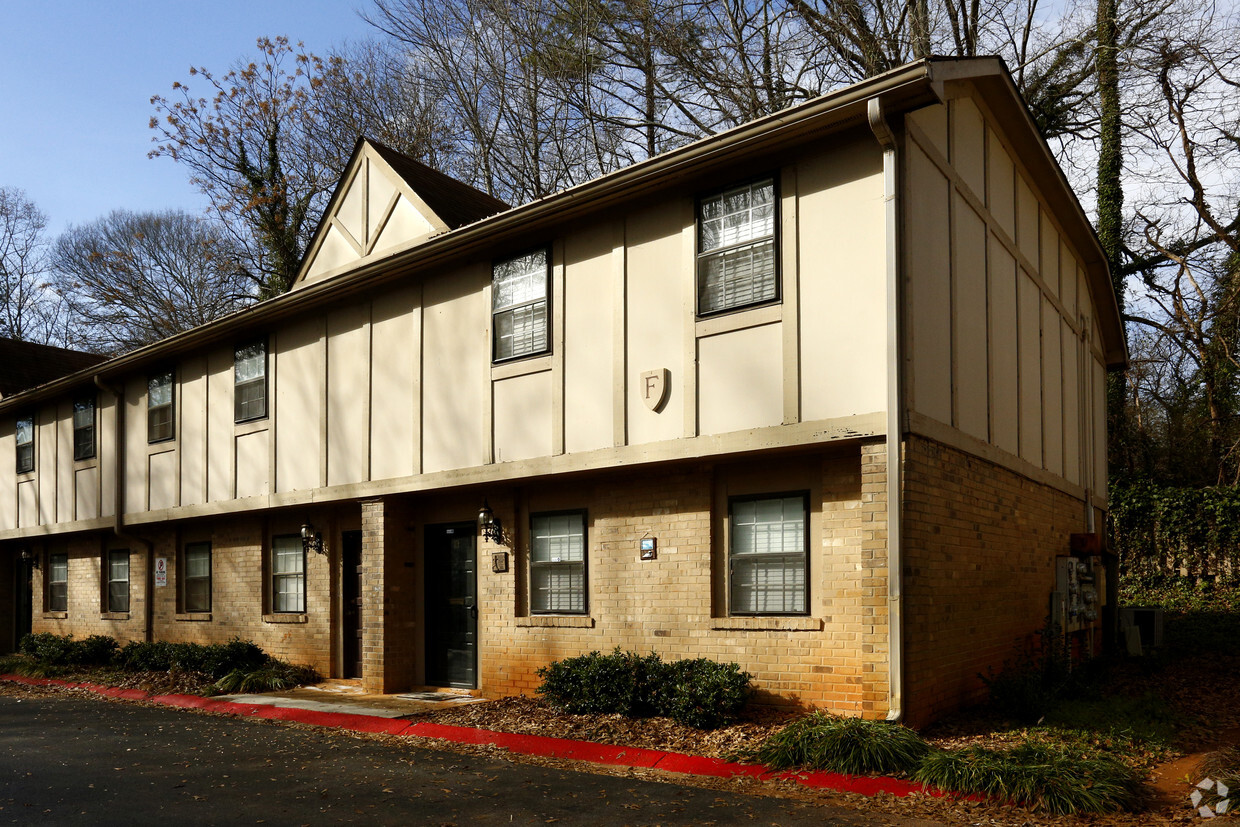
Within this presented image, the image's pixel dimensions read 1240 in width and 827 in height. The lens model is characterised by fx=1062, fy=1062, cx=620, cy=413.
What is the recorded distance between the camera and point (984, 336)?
11672 mm

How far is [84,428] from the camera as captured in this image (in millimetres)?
21359

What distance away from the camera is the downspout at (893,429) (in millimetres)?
9070

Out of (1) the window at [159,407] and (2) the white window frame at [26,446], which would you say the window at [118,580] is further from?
(2) the white window frame at [26,446]

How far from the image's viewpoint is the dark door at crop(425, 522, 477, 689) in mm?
14062

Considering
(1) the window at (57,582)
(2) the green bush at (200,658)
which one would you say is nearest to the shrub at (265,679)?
(2) the green bush at (200,658)

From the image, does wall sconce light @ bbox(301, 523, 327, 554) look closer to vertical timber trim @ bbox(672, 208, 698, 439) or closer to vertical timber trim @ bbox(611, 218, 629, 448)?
vertical timber trim @ bbox(611, 218, 629, 448)

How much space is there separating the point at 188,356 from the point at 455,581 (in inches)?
295

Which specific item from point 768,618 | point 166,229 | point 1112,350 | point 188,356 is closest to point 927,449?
point 768,618

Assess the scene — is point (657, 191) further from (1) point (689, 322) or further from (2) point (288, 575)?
(2) point (288, 575)

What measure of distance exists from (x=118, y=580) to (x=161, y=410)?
168 inches

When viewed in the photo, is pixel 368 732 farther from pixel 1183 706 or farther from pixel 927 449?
pixel 1183 706

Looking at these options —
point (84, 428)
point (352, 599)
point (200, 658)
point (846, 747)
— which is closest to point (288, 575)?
point (352, 599)

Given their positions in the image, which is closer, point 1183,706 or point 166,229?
point 1183,706

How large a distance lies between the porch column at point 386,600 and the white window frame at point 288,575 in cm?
243
